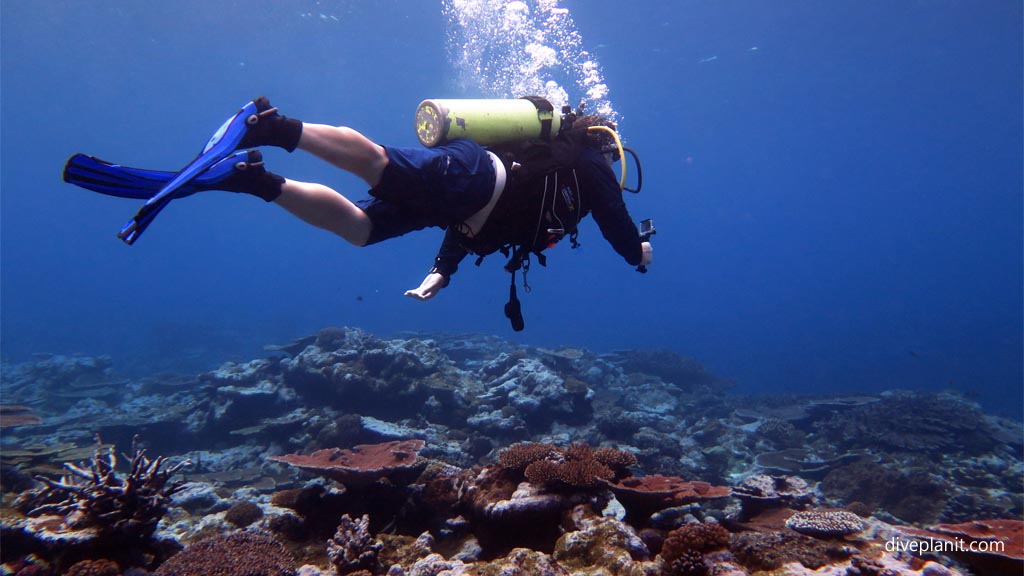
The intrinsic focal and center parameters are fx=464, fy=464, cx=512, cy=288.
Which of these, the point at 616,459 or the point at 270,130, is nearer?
the point at 270,130

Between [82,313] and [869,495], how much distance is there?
86.7m

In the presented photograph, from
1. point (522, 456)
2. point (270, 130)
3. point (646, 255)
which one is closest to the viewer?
point (270, 130)

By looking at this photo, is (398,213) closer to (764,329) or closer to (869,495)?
(869,495)

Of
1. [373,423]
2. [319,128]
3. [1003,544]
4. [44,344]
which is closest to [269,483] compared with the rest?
[373,423]

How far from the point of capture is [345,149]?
3.45 meters

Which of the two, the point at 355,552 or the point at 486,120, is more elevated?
the point at 486,120

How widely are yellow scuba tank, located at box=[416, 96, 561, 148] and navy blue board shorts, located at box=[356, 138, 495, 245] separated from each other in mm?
207

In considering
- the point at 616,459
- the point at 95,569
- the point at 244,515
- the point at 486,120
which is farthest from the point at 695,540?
the point at 244,515

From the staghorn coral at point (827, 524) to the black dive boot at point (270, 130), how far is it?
5.55 m

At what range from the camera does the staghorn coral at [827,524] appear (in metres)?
4.31

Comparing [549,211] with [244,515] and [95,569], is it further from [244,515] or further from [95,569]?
[244,515]

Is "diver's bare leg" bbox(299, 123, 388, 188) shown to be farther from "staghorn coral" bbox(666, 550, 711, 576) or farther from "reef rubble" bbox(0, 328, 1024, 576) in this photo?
"staghorn coral" bbox(666, 550, 711, 576)

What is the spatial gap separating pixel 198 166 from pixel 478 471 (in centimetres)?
408

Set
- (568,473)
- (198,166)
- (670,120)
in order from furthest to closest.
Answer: (670,120) → (568,473) → (198,166)
